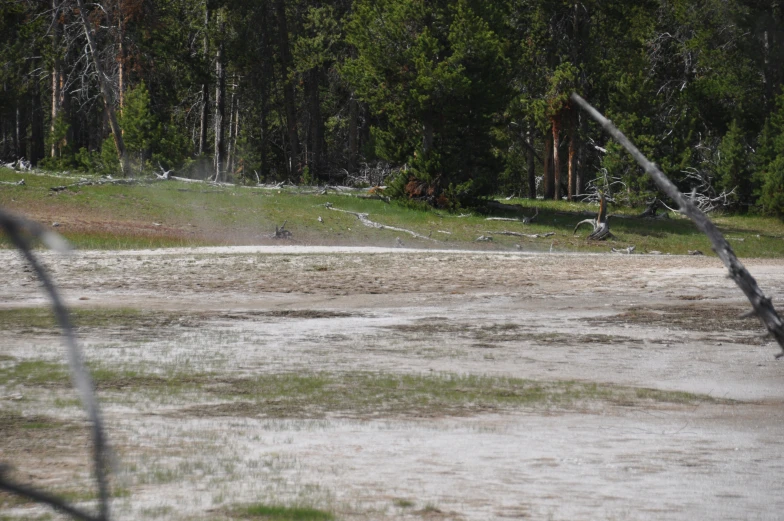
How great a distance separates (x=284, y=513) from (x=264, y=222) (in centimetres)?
2446

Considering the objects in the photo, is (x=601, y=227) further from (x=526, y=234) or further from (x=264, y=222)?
(x=264, y=222)

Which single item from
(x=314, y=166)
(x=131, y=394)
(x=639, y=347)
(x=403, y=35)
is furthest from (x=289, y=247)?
(x=314, y=166)

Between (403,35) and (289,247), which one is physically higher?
(403,35)

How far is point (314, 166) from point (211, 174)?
6.74 meters

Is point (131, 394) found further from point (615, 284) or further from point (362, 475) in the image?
point (615, 284)

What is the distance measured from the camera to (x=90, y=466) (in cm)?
617

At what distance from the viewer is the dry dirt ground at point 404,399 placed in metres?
5.82

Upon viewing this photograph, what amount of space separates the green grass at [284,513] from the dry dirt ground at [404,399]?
3.1 inches

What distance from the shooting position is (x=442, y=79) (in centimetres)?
3022

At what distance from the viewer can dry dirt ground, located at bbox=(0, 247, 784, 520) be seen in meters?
5.82

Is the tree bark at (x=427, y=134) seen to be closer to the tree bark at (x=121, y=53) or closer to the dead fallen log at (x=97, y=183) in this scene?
the dead fallen log at (x=97, y=183)

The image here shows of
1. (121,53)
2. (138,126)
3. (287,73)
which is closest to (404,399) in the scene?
(138,126)

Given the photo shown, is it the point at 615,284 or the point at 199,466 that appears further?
the point at 615,284

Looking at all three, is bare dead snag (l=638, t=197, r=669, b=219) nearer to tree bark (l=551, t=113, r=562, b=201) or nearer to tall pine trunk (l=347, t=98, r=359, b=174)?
tree bark (l=551, t=113, r=562, b=201)
